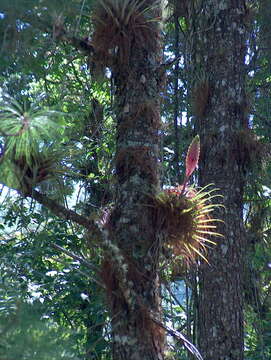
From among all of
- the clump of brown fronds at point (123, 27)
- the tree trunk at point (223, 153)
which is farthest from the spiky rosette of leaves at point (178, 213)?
the tree trunk at point (223, 153)

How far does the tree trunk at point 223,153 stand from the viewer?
4.30m

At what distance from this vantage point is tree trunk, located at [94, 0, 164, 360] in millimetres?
2723

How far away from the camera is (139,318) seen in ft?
8.93

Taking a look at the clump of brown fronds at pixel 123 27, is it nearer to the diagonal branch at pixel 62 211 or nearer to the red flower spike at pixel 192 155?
the red flower spike at pixel 192 155

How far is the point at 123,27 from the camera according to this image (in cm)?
306

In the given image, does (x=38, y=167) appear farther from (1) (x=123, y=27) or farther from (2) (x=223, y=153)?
(2) (x=223, y=153)

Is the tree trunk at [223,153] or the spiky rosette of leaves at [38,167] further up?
the tree trunk at [223,153]

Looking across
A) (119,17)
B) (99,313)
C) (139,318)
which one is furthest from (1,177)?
(99,313)

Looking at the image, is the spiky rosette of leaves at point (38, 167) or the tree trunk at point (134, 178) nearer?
the spiky rosette of leaves at point (38, 167)

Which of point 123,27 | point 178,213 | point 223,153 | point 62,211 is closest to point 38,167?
point 62,211

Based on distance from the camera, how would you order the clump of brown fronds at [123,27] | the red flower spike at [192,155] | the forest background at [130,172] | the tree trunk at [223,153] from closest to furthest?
the forest background at [130,172], the red flower spike at [192,155], the clump of brown fronds at [123,27], the tree trunk at [223,153]

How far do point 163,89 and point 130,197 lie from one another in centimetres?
69

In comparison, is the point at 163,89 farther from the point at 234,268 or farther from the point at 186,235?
the point at 234,268

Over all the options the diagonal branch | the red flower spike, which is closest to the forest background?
the diagonal branch
